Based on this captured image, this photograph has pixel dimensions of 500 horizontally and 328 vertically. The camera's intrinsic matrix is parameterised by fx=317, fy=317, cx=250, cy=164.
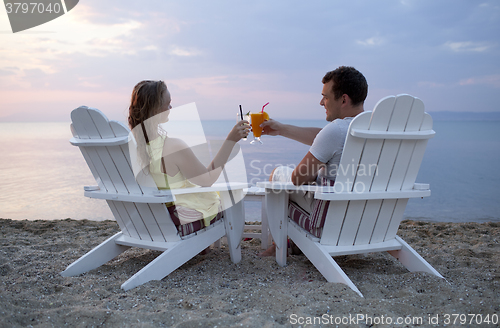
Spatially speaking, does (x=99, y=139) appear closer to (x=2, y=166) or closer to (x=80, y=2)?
(x=80, y=2)

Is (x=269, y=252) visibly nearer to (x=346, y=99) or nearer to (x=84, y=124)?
(x=346, y=99)

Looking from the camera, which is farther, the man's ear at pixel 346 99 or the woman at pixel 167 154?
the man's ear at pixel 346 99

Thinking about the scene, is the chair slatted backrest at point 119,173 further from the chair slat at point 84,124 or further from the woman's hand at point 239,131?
the woman's hand at point 239,131

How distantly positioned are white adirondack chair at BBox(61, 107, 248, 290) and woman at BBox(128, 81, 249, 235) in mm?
85

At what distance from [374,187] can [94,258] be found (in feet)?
6.22

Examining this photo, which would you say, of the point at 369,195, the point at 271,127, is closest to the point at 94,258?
the point at 271,127

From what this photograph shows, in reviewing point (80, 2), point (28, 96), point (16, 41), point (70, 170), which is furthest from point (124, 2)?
point (28, 96)

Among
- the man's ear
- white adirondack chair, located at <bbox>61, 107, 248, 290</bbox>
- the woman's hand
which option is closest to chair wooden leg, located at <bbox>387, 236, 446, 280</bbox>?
the man's ear

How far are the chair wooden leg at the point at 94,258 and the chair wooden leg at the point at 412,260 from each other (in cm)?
196

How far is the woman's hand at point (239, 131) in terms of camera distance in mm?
2127

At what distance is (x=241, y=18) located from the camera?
29.9 feet

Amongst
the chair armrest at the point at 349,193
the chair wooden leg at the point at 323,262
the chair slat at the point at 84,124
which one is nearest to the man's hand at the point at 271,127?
the chair armrest at the point at 349,193

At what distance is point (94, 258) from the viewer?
2.18 metres

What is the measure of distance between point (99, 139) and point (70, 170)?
7.00 m
